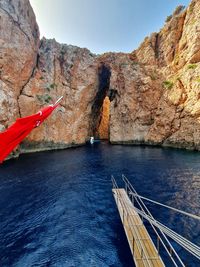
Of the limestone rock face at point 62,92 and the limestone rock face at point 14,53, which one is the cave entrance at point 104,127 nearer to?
the limestone rock face at point 62,92

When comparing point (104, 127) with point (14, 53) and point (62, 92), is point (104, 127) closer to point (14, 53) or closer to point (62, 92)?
point (62, 92)

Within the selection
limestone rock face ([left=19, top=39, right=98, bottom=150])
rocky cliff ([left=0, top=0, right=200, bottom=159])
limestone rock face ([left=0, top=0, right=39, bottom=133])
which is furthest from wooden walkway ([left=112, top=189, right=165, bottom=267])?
limestone rock face ([left=19, top=39, right=98, bottom=150])

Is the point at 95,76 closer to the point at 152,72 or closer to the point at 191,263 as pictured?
the point at 152,72

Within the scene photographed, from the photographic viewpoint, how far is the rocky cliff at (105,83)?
34.7 metres

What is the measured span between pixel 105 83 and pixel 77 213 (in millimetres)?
53997

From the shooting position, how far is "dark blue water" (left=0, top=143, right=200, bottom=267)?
786cm

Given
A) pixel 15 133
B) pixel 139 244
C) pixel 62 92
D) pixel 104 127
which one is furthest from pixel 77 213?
pixel 104 127

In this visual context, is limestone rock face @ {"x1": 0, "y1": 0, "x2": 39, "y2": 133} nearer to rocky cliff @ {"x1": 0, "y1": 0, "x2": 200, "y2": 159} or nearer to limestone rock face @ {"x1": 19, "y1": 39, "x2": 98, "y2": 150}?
rocky cliff @ {"x1": 0, "y1": 0, "x2": 200, "y2": 159}

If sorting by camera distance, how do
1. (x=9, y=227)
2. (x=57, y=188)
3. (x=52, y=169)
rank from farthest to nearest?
(x=52, y=169)
(x=57, y=188)
(x=9, y=227)

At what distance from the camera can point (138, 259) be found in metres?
6.48

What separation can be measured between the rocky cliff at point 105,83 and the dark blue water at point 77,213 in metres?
18.6

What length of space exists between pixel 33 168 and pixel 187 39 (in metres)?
49.5

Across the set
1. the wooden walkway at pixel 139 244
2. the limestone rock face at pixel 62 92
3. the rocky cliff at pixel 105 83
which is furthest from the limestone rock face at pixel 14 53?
the wooden walkway at pixel 139 244

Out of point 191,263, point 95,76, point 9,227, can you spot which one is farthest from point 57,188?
point 95,76
